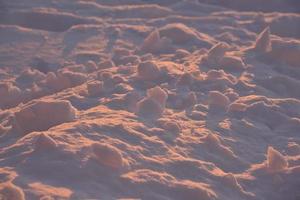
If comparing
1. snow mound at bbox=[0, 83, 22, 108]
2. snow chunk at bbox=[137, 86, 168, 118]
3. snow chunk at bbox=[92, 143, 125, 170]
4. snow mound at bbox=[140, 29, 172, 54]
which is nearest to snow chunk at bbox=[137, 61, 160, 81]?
snow chunk at bbox=[137, 86, 168, 118]

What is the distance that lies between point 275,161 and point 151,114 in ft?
4.37

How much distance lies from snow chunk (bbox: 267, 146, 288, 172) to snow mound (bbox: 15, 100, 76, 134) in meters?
1.90

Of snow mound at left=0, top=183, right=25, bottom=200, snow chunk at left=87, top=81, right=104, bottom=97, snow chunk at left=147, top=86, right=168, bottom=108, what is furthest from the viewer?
snow chunk at left=87, top=81, right=104, bottom=97

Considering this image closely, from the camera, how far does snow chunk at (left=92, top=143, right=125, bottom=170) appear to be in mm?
3674

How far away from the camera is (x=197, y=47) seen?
7.77 meters

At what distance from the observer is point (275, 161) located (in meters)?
4.26

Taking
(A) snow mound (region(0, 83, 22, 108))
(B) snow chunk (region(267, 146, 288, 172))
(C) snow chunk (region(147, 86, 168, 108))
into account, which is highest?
(C) snow chunk (region(147, 86, 168, 108))

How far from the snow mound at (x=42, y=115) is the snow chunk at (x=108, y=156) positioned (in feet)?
2.82

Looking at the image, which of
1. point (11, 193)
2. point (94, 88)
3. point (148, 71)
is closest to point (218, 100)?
point (148, 71)

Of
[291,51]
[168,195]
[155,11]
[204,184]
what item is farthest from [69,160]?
[155,11]

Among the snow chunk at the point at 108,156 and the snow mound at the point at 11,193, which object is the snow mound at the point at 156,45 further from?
the snow mound at the point at 11,193

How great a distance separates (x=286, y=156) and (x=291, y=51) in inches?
99.0

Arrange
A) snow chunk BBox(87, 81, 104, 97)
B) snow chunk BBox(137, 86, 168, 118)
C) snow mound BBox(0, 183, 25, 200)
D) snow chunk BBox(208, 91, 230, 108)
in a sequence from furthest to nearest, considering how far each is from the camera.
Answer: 1. snow chunk BBox(87, 81, 104, 97)
2. snow chunk BBox(208, 91, 230, 108)
3. snow chunk BBox(137, 86, 168, 118)
4. snow mound BBox(0, 183, 25, 200)

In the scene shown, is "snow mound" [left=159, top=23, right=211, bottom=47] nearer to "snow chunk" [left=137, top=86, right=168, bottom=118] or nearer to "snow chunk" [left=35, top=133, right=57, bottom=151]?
"snow chunk" [left=137, top=86, right=168, bottom=118]
